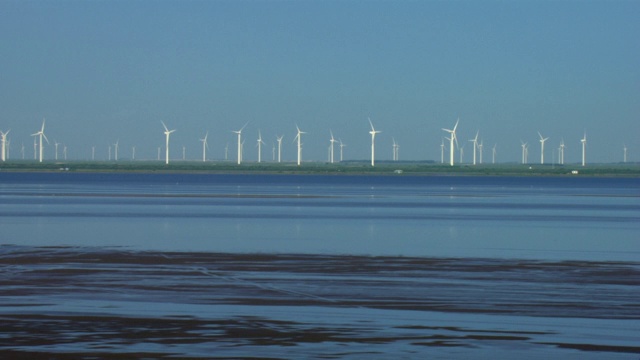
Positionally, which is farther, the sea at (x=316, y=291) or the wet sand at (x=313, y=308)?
the sea at (x=316, y=291)

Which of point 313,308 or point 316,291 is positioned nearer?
point 313,308

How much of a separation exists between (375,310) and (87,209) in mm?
33047

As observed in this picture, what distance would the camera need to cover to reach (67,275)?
2069 cm

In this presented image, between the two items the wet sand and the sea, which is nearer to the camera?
the wet sand

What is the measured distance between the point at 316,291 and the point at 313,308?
2.13 meters

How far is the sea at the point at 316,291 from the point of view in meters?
13.4

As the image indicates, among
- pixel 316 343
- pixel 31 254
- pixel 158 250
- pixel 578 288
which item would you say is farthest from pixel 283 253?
pixel 316 343

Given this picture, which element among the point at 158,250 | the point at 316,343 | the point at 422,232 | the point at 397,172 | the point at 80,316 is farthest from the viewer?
the point at 397,172

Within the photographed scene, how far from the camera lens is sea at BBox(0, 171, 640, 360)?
13352 millimetres

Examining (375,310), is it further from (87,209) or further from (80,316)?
(87,209)

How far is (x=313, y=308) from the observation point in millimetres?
16469

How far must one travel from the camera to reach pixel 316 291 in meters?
18.6

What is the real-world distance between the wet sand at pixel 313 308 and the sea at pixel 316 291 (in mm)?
34

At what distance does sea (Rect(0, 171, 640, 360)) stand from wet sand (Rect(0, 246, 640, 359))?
34mm
